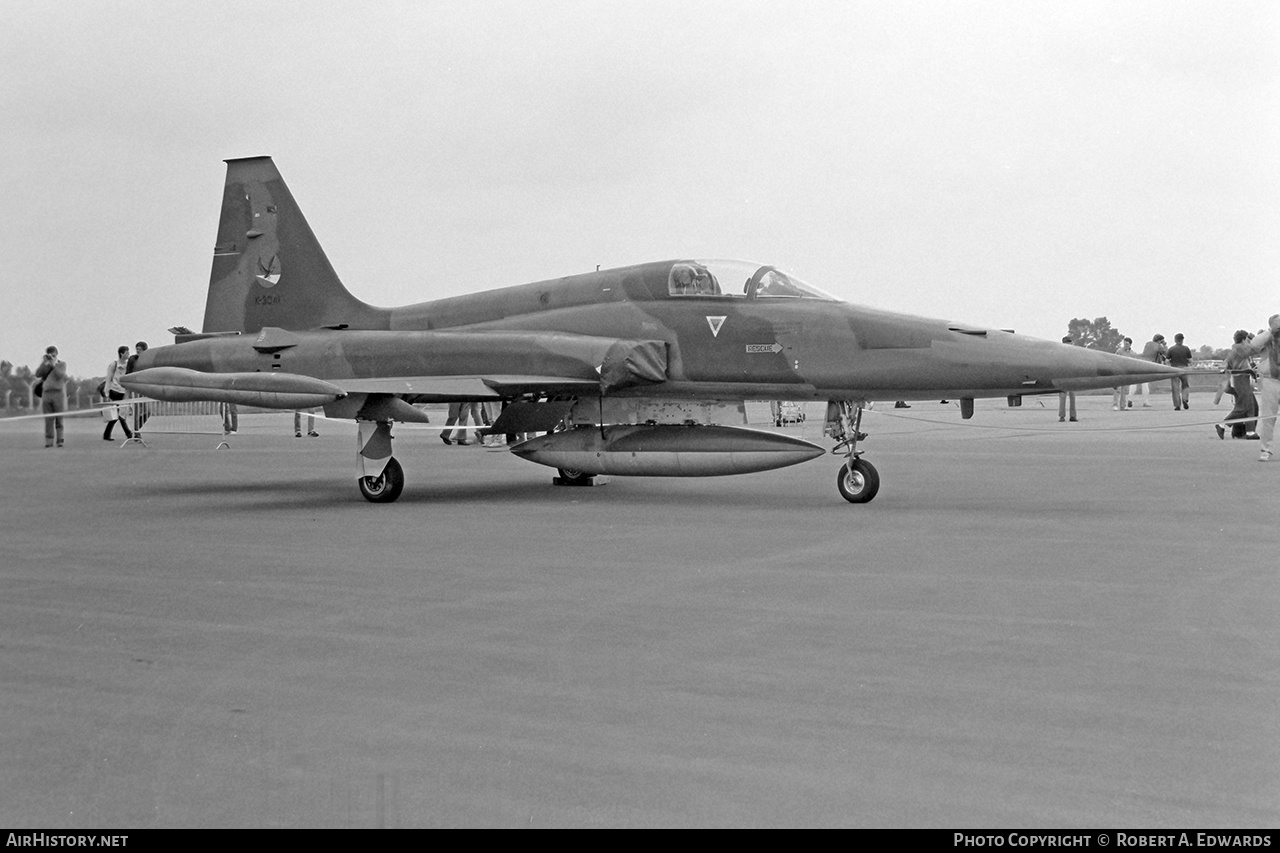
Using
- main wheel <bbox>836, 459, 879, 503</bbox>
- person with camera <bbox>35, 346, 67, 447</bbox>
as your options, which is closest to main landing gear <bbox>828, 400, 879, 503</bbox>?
main wheel <bbox>836, 459, 879, 503</bbox>

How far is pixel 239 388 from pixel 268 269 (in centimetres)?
390

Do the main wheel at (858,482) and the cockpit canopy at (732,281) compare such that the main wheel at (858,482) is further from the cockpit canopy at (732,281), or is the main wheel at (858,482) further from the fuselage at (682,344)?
the cockpit canopy at (732,281)

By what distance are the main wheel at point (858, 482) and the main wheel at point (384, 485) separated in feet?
14.4

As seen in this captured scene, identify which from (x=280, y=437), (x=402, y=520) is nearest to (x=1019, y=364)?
(x=402, y=520)

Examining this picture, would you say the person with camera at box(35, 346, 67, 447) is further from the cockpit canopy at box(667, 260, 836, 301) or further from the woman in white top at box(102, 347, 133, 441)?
the cockpit canopy at box(667, 260, 836, 301)

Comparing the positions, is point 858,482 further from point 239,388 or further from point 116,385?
point 116,385

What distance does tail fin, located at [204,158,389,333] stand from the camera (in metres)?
15.7

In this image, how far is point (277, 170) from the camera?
53.1ft

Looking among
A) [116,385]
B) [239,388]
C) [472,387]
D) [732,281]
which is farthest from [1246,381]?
[116,385]

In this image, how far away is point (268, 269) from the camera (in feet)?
52.3

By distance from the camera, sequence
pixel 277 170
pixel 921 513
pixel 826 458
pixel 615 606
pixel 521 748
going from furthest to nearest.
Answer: pixel 826 458 → pixel 277 170 → pixel 921 513 → pixel 615 606 → pixel 521 748
